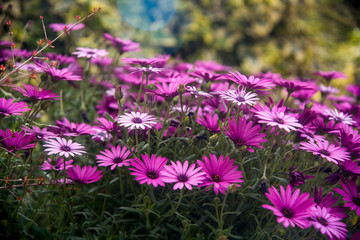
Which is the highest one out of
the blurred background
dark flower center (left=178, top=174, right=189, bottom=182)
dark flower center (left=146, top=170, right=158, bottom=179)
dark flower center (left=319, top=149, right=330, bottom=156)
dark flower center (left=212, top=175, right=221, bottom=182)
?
the blurred background

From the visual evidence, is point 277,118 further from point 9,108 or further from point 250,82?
point 9,108

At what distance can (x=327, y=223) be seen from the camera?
0.82 m

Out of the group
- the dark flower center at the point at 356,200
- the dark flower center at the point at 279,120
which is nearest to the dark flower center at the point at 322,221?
the dark flower center at the point at 356,200

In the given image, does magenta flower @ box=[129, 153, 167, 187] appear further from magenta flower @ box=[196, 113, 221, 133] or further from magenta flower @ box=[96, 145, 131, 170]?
magenta flower @ box=[196, 113, 221, 133]

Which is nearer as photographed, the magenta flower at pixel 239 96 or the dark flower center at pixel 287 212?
the dark flower center at pixel 287 212

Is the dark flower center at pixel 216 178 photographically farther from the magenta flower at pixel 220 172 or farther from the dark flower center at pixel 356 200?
the dark flower center at pixel 356 200

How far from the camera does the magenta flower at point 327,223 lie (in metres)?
0.78

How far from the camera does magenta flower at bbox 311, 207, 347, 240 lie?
0.78 metres

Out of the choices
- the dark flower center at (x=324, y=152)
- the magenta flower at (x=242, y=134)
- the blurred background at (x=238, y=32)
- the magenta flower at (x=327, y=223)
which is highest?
the blurred background at (x=238, y=32)

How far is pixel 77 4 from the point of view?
10.5 feet

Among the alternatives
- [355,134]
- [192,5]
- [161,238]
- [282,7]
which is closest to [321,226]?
[355,134]

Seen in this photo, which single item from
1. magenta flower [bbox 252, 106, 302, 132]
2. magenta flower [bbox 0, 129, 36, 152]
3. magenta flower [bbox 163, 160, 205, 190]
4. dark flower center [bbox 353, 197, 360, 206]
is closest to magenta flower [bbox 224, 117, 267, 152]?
magenta flower [bbox 252, 106, 302, 132]

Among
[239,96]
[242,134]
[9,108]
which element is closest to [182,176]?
[242,134]

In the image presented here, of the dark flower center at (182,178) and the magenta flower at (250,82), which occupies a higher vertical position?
the magenta flower at (250,82)
